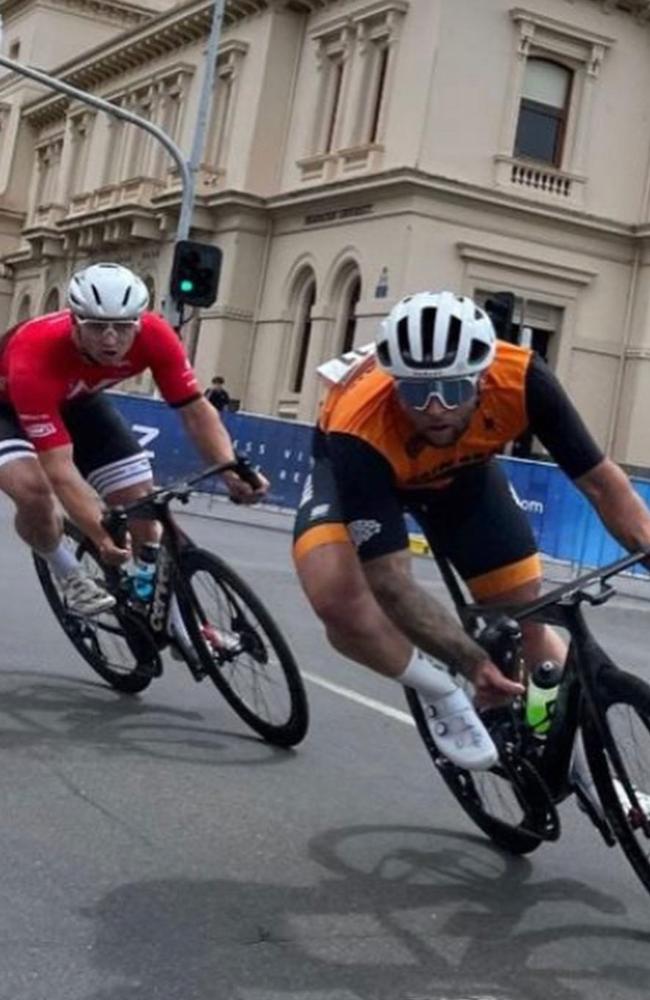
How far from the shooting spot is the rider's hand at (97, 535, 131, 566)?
257 inches

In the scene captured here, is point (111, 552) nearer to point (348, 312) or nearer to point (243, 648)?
point (243, 648)

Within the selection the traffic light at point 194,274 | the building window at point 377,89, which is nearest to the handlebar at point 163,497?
the traffic light at point 194,274

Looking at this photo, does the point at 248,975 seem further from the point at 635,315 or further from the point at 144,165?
the point at 144,165

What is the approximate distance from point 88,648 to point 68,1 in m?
52.1

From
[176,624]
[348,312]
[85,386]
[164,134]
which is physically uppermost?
[164,134]

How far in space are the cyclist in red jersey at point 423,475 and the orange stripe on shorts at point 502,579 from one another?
25 cm

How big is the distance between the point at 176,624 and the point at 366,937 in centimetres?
266

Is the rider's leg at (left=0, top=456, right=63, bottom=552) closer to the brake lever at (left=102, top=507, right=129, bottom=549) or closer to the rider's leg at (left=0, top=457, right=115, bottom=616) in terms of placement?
the rider's leg at (left=0, top=457, right=115, bottom=616)

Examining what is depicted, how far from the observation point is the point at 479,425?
4.74 meters

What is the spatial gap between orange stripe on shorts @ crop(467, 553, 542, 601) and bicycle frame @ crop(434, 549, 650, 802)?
1.54 ft

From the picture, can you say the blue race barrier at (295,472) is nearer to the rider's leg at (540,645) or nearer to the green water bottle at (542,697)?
the rider's leg at (540,645)

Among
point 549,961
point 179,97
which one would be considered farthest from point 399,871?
point 179,97

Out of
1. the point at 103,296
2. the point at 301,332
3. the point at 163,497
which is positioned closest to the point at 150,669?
the point at 163,497

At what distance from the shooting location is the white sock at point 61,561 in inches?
273
